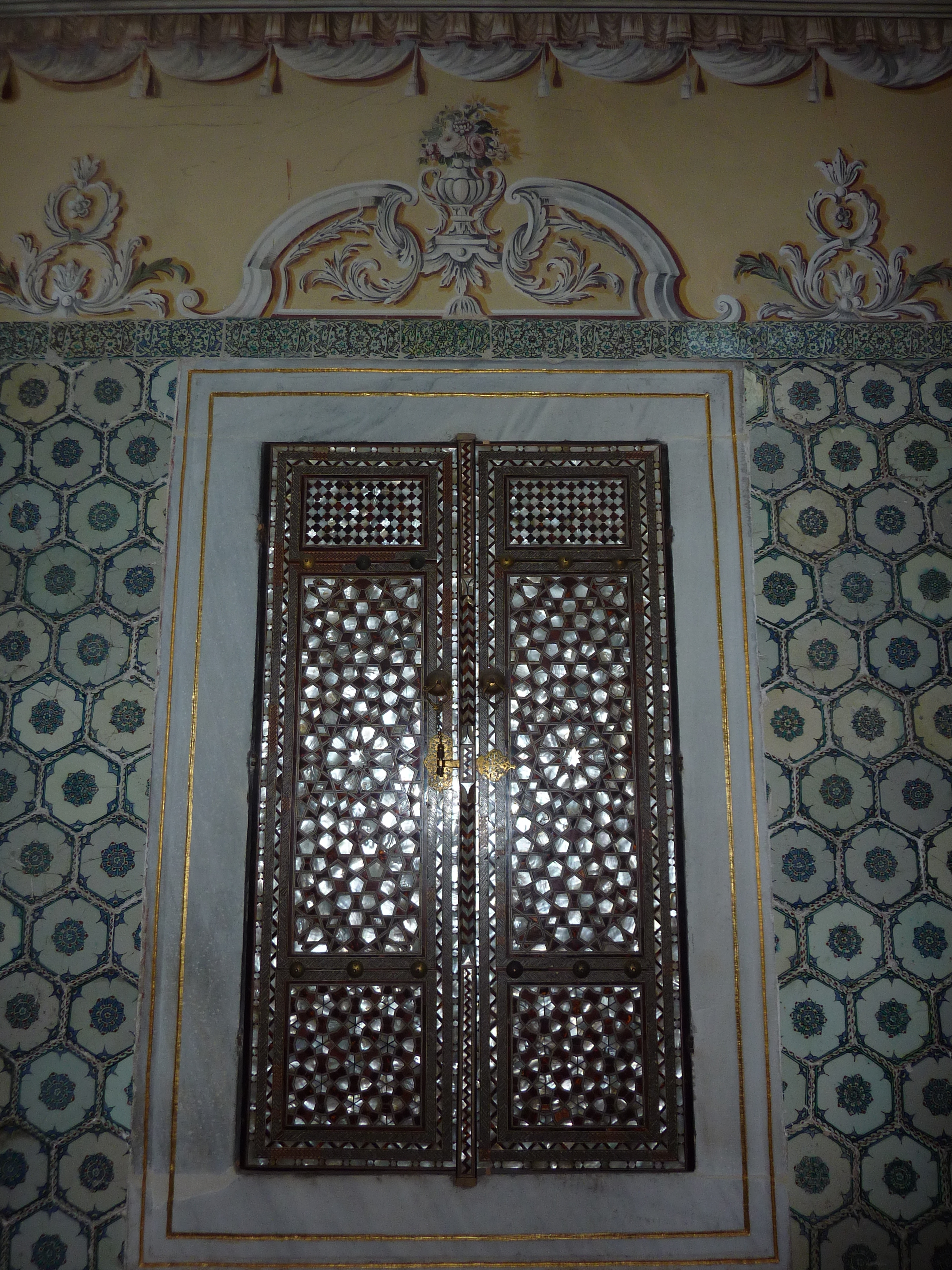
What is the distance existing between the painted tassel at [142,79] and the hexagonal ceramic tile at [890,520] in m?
2.28

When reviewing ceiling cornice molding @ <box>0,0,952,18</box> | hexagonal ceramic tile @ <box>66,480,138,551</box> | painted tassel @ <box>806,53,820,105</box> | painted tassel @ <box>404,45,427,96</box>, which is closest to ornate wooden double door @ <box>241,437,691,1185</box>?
hexagonal ceramic tile @ <box>66,480,138,551</box>

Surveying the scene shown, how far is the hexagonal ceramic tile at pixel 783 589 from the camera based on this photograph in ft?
9.00

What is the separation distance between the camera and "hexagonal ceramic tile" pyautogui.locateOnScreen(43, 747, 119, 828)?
2.63m

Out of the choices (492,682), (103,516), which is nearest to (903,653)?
(492,682)

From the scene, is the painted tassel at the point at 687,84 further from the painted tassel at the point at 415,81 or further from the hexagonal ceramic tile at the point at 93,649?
the hexagonal ceramic tile at the point at 93,649

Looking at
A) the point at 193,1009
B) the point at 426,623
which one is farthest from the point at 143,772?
the point at 426,623

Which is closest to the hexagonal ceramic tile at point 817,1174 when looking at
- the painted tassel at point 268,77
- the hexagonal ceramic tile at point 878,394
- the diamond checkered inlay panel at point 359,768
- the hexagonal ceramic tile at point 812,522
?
the diamond checkered inlay panel at point 359,768

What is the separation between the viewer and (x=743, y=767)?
8.70 feet

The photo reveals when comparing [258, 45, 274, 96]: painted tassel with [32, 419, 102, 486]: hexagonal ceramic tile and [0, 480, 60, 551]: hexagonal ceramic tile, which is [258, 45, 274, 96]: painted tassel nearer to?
[32, 419, 102, 486]: hexagonal ceramic tile

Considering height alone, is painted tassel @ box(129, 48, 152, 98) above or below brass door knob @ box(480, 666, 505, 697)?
above

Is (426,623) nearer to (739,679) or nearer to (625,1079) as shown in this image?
(739,679)

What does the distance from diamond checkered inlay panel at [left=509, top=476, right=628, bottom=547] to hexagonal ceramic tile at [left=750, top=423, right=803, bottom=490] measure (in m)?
0.36

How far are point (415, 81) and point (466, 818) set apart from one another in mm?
2044

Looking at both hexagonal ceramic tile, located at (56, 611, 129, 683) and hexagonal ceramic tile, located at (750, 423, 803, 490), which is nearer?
hexagonal ceramic tile, located at (56, 611, 129, 683)
